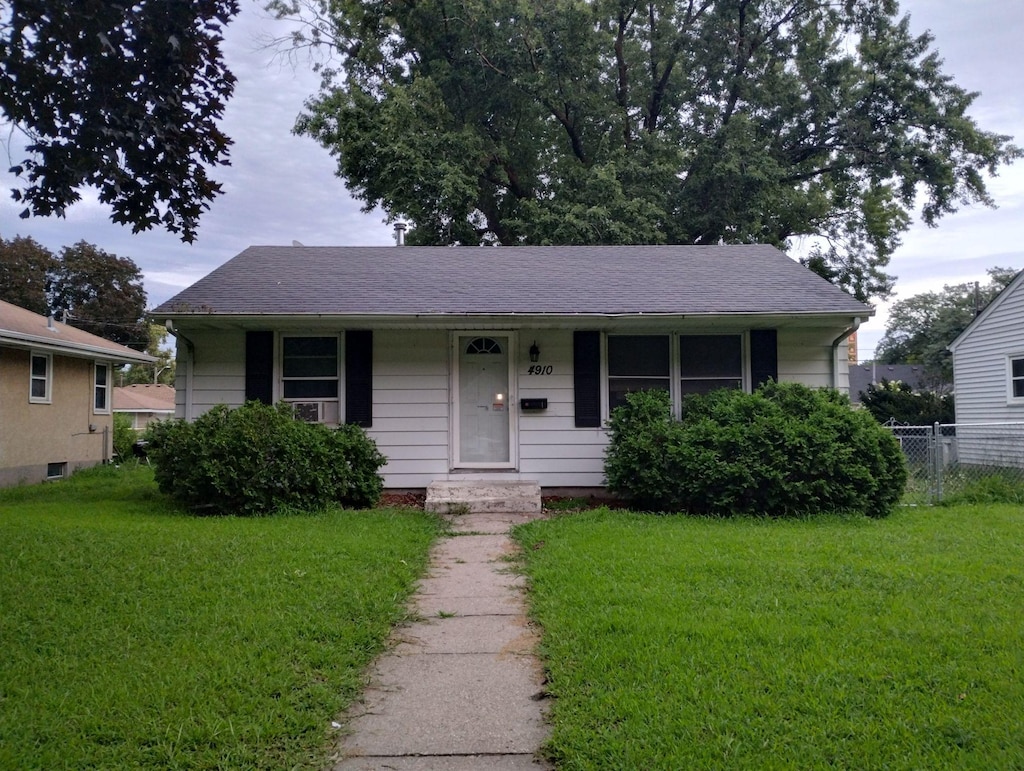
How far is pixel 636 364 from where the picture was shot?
975cm

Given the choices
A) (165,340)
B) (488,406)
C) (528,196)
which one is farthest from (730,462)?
(165,340)

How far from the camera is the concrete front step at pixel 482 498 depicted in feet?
27.4

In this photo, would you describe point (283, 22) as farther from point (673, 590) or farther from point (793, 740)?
point (793, 740)

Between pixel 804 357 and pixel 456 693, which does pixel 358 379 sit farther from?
pixel 456 693

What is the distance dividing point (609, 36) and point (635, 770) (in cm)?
2084

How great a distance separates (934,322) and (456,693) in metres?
41.6

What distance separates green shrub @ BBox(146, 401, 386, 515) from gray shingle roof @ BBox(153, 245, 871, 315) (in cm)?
156

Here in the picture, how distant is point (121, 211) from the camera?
17.8ft

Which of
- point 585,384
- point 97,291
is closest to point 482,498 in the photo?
point 585,384

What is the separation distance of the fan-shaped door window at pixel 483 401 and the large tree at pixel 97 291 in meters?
28.7

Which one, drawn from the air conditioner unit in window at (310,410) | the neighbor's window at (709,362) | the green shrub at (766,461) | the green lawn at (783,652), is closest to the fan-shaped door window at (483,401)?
the green shrub at (766,461)

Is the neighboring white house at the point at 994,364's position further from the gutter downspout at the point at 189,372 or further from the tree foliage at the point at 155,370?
the tree foliage at the point at 155,370

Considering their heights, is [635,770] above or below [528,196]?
below

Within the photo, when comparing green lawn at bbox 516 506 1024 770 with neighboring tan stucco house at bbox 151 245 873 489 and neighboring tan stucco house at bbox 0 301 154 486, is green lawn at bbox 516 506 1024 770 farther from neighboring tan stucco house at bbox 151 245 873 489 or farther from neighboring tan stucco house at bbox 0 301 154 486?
neighboring tan stucco house at bbox 0 301 154 486
